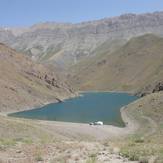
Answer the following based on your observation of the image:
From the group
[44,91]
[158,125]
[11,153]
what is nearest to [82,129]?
[158,125]

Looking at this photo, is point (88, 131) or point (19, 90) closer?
point (88, 131)

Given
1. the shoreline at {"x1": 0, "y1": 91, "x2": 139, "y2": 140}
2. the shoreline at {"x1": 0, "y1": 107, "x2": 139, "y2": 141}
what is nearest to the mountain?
the shoreline at {"x1": 0, "y1": 91, "x2": 139, "y2": 140}

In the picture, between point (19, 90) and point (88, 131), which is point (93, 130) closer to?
point (88, 131)

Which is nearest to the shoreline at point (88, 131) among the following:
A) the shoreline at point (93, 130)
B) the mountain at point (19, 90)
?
the shoreline at point (93, 130)

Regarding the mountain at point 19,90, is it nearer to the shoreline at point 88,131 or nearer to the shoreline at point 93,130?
the shoreline at point 93,130

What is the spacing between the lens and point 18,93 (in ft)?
534

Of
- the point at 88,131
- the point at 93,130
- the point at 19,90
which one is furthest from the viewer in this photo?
the point at 19,90

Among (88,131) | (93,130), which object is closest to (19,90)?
(93,130)

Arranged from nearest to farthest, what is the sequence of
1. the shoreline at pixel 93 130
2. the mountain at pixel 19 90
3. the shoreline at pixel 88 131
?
the shoreline at pixel 88 131 → the shoreline at pixel 93 130 → the mountain at pixel 19 90

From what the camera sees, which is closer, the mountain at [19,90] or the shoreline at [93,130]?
the shoreline at [93,130]

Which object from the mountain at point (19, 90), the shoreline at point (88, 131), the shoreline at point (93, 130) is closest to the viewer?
the shoreline at point (88, 131)

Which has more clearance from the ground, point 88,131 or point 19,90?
point 19,90

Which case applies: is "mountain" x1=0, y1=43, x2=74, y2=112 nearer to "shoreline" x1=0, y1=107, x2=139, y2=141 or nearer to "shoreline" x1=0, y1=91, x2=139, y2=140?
"shoreline" x1=0, y1=91, x2=139, y2=140

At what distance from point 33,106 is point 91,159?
464 feet
